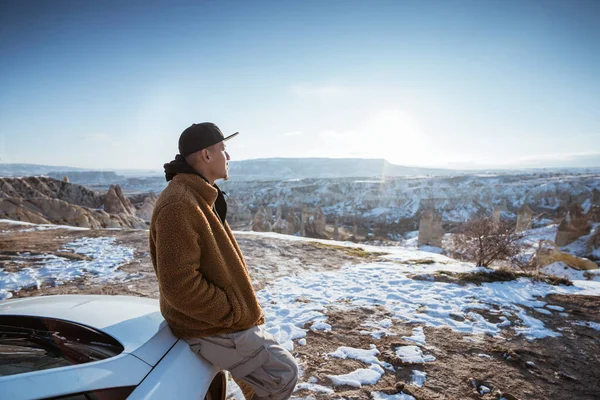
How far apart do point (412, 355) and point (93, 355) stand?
3.10 m

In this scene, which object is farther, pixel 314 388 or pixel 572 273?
pixel 572 273

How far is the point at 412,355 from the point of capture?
132 inches

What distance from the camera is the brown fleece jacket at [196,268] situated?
5.36 ft

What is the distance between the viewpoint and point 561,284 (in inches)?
236

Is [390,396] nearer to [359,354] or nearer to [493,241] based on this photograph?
[359,354]

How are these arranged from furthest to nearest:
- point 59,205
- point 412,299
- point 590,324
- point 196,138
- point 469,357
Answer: point 59,205, point 412,299, point 590,324, point 469,357, point 196,138

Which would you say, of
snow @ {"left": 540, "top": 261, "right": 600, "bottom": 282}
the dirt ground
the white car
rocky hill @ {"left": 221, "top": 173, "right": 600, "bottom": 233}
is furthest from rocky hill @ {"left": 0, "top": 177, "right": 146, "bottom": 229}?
rocky hill @ {"left": 221, "top": 173, "right": 600, "bottom": 233}

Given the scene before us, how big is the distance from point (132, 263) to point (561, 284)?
30.5 feet

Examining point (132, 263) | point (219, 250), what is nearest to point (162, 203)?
point (219, 250)

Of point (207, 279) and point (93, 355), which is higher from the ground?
point (207, 279)

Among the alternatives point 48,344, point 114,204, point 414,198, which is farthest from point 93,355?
point 414,198

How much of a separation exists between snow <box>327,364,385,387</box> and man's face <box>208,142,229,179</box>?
2.27 metres

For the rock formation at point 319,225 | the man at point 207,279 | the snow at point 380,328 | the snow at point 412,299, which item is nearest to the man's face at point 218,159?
the man at point 207,279

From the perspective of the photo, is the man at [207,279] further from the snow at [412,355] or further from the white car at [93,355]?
the snow at [412,355]
